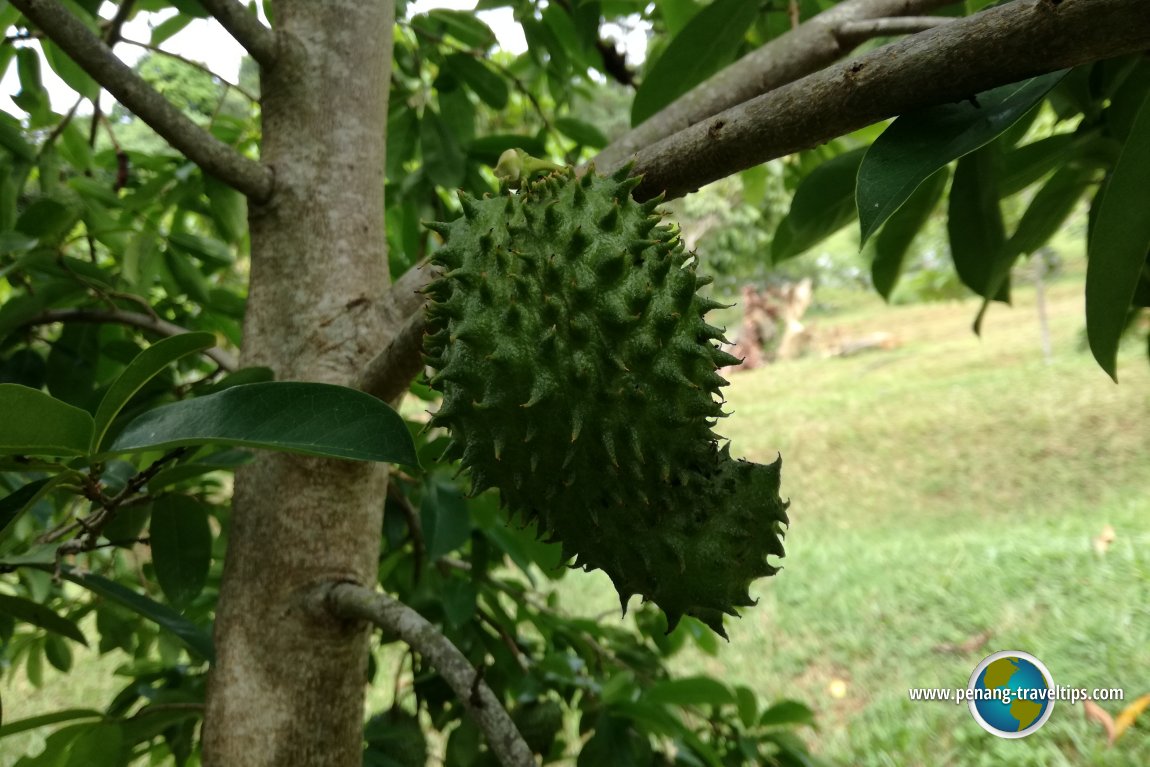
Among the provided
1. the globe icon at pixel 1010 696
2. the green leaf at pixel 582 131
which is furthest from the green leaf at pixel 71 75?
the globe icon at pixel 1010 696

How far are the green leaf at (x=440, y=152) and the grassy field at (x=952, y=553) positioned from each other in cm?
221

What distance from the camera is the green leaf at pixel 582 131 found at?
2.14 meters

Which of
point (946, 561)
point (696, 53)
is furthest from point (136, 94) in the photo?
point (946, 561)

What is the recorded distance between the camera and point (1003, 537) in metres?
4.20

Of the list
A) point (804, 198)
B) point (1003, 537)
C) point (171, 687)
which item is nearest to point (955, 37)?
point (804, 198)

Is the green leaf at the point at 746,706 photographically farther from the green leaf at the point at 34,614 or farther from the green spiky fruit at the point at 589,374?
the green leaf at the point at 34,614

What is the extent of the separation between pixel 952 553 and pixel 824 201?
344 cm

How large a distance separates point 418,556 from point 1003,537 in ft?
11.9

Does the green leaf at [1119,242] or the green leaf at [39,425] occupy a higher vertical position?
the green leaf at [39,425]

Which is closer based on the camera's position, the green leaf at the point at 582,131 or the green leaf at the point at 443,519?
the green leaf at the point at 443,519

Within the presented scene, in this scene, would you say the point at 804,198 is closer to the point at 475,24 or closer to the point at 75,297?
the point at 475,24

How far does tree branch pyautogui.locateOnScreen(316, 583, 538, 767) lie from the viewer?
0.80m

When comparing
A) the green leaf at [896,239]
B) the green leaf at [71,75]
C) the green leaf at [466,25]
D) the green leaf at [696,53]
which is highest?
the green leaf at [71,75]

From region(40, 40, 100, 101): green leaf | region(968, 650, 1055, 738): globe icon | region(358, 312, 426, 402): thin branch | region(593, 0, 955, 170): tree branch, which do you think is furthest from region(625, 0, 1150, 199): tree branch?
region(968, 650, 1055, 738): globe icon
